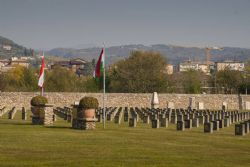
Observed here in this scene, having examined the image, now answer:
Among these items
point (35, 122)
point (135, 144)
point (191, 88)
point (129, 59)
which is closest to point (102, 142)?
point (135, 144)

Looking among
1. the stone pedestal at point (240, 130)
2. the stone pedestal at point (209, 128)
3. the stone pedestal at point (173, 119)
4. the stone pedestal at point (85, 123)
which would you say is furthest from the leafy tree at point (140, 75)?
the stone pedestal at point (85, 123)

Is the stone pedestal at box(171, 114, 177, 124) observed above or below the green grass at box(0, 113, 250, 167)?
above

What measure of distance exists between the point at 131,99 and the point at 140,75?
31.2m

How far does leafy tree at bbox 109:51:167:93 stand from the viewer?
319 feet

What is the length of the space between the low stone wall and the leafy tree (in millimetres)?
24982

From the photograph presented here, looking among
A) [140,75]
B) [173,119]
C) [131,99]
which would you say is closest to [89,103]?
[173,119]

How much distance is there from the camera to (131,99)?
68812 millimetres

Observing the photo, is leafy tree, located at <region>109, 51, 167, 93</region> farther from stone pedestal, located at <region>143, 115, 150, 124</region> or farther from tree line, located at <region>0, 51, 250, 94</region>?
stone pedestal, located at <region>143, 115, 150, 124</region>

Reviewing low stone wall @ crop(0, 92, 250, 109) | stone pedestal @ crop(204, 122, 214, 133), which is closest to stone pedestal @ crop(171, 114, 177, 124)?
stone pedestal @ crop(204, 122, 214, 133)

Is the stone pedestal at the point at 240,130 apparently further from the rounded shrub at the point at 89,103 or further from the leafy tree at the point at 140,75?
the leafy tree at the point at 140,75

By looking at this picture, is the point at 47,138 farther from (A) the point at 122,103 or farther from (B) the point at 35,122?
(A) the point at 122,103

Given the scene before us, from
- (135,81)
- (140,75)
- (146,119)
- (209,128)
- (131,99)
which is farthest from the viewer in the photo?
(140,75)

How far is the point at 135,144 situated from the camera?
21750 millimetres

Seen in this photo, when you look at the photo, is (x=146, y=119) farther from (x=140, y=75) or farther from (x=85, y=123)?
(x=140, y=75)
